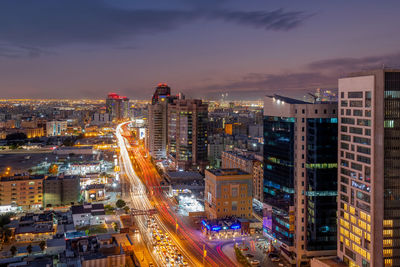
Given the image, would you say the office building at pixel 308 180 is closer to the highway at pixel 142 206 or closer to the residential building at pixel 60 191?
the highway at pixel 142 206

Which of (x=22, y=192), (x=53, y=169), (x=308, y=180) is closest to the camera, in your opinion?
(x=308, y=180)

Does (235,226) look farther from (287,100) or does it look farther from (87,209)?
(87,209)

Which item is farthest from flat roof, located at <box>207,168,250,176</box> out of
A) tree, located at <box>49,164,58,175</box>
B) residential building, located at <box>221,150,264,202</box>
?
tree, located at <box>49,164,58,175</box>

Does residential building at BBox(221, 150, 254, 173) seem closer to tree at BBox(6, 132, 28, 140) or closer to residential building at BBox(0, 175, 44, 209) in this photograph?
residential building at BBox(0, 175, 44, 209)

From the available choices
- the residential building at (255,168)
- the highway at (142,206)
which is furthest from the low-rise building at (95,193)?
the residential building at (255,168)

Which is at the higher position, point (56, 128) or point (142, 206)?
point (56, 128)

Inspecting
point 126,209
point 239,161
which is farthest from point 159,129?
point 126,209
